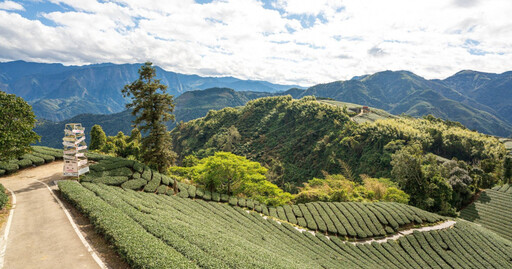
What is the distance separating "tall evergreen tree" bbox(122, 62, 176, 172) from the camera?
2880cm

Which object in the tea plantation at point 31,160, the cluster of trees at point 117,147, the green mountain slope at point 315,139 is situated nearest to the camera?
the tea plantation at point 31,160

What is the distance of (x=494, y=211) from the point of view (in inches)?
1694

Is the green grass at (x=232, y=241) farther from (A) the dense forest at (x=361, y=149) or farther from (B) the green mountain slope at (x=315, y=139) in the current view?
(B) the green mountain slope at (x=315, y=139)

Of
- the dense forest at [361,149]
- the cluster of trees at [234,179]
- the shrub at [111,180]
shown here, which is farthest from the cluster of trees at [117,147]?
the dense forest at [361,149]

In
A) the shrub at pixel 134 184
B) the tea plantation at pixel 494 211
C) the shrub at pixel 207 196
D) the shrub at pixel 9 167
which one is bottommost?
the tea plantation at pixel 494 211

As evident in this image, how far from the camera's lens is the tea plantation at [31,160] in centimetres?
2272

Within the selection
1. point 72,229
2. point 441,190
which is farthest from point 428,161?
point 72,229

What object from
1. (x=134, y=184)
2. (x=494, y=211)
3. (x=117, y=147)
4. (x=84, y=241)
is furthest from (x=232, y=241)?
(x=494, y=211)

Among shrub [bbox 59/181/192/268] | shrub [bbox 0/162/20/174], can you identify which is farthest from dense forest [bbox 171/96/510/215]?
shrub [bbox 0/162/20/174]

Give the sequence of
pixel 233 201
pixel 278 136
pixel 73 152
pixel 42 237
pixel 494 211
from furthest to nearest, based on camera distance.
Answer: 1. pixel 278 136
2. pixel 494 211
3. pixel 233 201
4. pixel 73 152
5. pixel 42 237

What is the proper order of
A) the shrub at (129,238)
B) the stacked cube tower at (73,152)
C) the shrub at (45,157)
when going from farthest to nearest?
the shrub at (45,157)
the stacked cube tower at (73,152)
the shrub at (129,238)

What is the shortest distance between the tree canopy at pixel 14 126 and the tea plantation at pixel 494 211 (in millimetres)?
66122

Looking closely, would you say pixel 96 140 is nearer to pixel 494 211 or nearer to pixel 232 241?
pixel 232 241

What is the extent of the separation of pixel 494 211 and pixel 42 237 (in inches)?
2558
